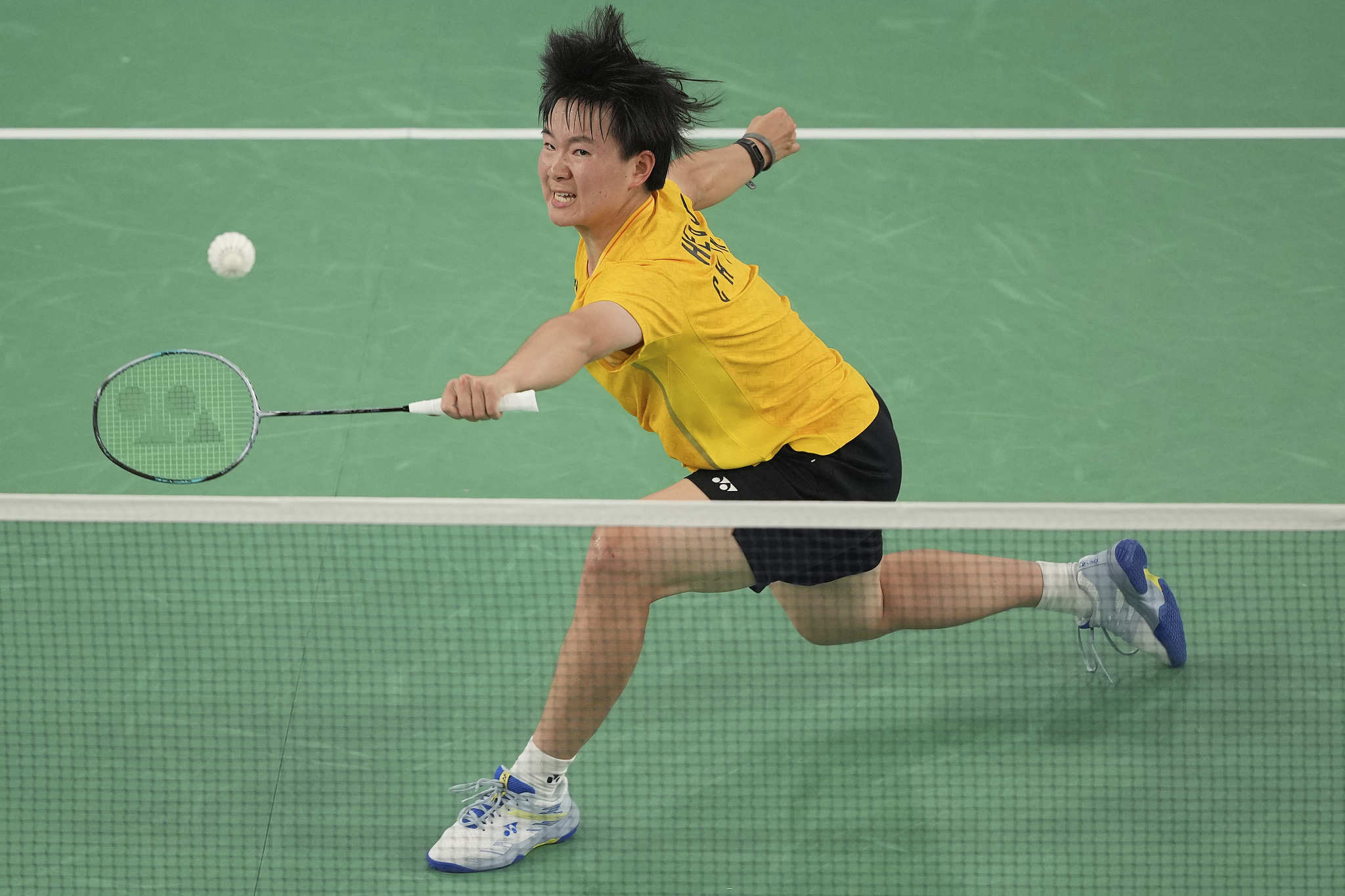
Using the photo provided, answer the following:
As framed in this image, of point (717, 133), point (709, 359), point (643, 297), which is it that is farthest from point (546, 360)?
point (717, 133)

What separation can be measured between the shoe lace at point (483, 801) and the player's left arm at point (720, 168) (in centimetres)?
160

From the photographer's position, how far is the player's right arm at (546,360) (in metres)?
2.83

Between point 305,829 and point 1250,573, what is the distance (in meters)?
2.61

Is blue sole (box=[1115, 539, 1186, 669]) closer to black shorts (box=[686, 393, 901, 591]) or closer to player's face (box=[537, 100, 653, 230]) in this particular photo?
black shorts (box=[686, 393, 901, 591])

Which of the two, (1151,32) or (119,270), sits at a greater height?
(1151,32)

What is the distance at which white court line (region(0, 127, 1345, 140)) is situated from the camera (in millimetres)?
6074

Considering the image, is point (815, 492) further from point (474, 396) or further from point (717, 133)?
point (717, 133)

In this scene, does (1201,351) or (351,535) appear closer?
(351,535)

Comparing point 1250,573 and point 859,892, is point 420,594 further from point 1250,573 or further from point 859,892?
point 1250,573

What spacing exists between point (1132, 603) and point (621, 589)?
1420 millimetres

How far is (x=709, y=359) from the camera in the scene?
3344 mm

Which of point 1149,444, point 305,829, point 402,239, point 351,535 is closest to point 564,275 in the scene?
point 402,239

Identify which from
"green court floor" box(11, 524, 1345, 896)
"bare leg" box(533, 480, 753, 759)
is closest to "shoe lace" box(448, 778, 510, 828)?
"green court floor" box(11, 524, 1345, 896)

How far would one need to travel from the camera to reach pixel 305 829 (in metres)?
3.50
